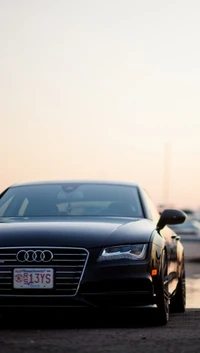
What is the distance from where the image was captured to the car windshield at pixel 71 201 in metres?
11.2

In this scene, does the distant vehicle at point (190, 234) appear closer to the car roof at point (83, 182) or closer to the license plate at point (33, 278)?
the car roof at point (83, 182)

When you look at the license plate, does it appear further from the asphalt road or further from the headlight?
the headlight

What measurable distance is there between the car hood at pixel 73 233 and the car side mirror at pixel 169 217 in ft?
1.74

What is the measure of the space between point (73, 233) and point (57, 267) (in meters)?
0.42

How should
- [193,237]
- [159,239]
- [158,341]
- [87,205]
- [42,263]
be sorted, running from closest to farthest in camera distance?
[158,341] → [42,263] → [159,239] → [87,205] → [193,237]

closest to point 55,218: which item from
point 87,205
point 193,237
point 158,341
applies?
point 87,205

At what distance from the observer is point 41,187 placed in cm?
1190

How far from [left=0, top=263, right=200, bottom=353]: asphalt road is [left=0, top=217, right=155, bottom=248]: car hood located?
0.76m

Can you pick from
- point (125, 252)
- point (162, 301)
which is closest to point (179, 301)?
point (162, 301)

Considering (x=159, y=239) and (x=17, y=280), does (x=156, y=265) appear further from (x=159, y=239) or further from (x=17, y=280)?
(x=17, y=280)

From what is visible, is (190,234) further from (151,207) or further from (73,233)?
(73,233)

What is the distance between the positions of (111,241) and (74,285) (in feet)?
1.76

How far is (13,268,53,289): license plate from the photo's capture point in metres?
Result: 9.69

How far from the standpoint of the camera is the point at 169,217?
11102mm
